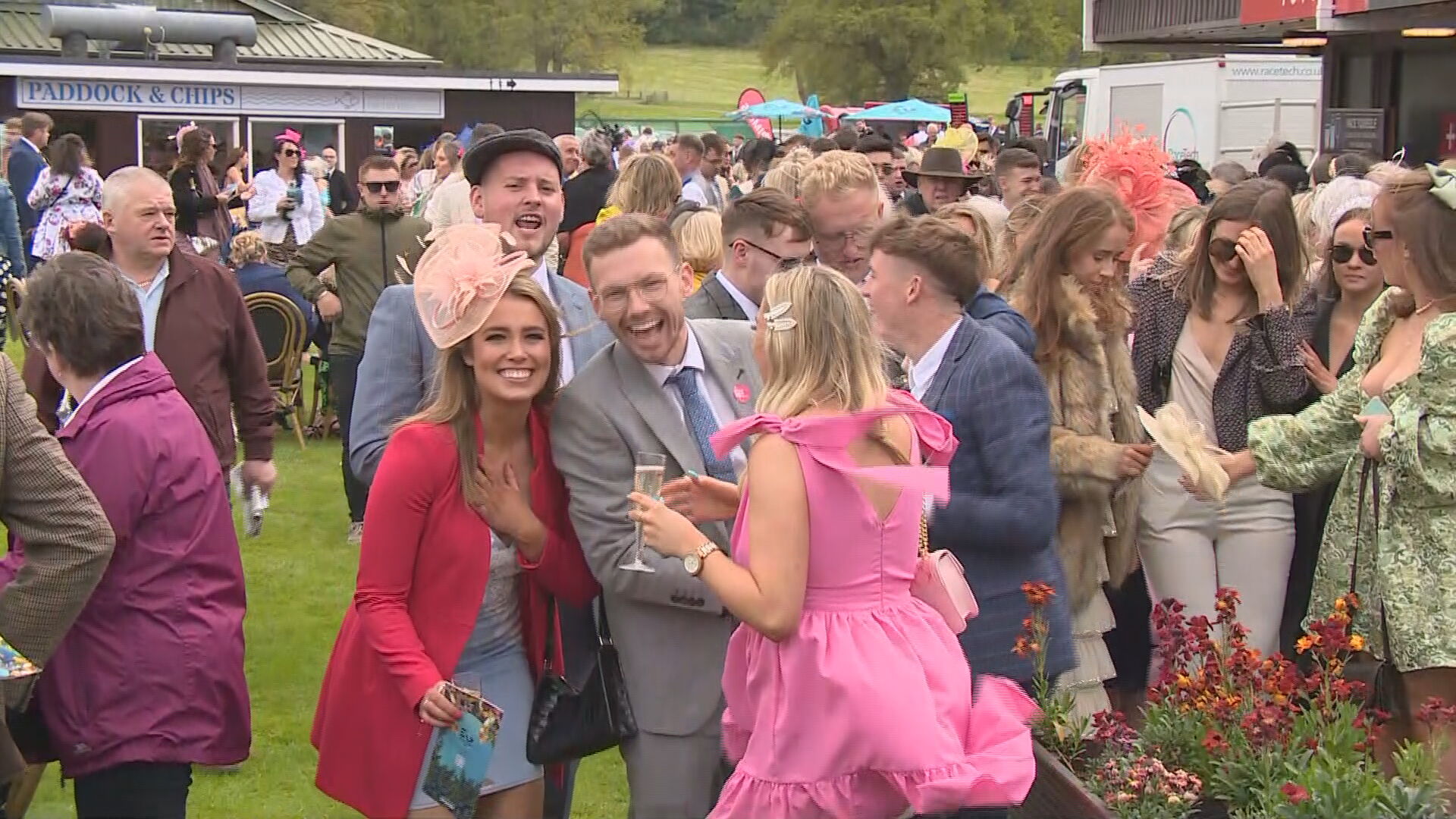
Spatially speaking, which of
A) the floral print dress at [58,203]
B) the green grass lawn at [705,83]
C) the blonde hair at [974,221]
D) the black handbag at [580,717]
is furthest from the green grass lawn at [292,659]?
the green grass lawn at [705,83]

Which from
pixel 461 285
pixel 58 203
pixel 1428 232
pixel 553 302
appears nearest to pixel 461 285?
pixel 461 285

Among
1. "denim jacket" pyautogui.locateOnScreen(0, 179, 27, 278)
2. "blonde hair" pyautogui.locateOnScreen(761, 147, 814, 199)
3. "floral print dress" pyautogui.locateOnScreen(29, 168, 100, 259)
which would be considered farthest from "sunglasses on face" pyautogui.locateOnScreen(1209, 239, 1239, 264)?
"floral print dress" pyautogui.locateOnScreen(29, 168, 100, 259)

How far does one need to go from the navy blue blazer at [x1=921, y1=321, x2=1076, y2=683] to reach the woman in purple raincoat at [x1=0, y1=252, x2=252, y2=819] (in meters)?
1.88

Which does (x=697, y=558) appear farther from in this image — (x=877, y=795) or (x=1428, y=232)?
(x=1428, y=232)

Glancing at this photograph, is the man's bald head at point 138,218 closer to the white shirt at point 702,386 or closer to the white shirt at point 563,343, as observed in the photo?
the white shirt at point 563,343

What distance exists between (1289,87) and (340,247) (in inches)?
787

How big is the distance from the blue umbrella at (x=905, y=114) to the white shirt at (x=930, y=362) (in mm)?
39322

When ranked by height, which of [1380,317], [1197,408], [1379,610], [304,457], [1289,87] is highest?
[1289,87]

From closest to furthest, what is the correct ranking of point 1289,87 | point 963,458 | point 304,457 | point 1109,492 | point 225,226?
1. point 963,458
2. point 1109,492
3. point 304,457
4. point 225,226
5. point 1289,87

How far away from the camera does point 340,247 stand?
9773 mm

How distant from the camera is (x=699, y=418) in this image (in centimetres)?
404

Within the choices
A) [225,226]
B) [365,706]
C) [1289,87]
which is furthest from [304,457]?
[1289,87]

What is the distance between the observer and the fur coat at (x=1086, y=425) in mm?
5254

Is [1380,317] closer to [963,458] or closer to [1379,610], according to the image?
[1379,610]
